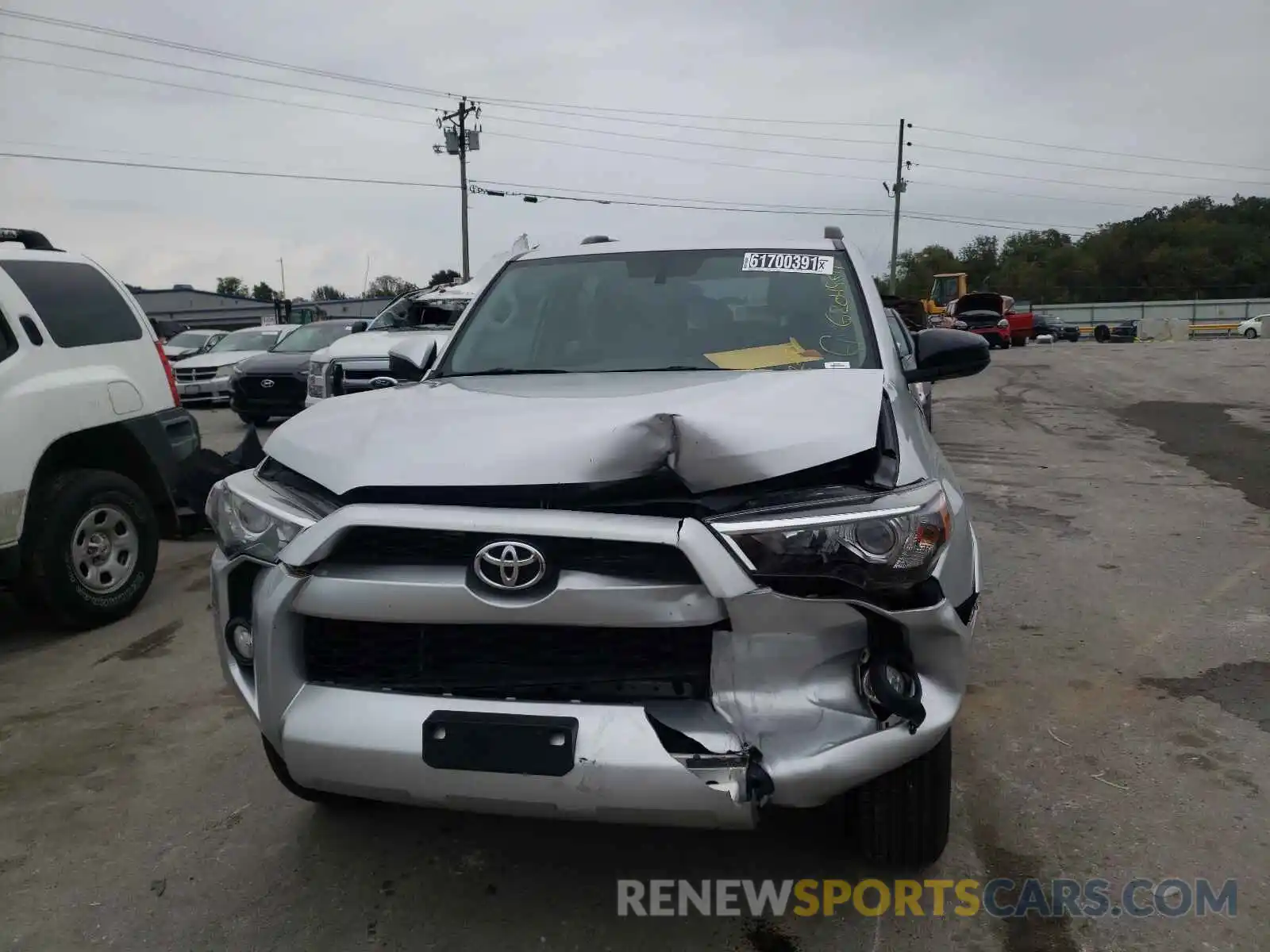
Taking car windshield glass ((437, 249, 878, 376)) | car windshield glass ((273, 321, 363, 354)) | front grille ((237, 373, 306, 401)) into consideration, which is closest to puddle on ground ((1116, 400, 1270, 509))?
car windshield glass ((437, 249, 878, 376))

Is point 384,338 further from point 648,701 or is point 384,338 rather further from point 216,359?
point 648,701

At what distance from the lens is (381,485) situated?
2270mm

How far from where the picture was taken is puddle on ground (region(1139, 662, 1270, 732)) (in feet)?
12.2

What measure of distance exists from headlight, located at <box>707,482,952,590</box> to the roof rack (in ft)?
16.4

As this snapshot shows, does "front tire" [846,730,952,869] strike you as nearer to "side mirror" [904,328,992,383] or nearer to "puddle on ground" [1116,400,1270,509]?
"side mirror" [904,328,992,383]

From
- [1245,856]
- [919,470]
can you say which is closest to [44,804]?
[919,470]

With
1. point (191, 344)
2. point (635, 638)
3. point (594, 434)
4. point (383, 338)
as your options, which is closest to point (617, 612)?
point (635, 638)

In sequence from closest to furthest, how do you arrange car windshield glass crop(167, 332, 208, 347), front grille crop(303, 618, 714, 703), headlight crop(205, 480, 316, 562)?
front grille crop(303, 618, 714, 703)
headlight crop(205, 480, 316, 562)
car windshield glass crop(167, 332, 208, 347)

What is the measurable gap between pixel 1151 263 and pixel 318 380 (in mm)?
89075

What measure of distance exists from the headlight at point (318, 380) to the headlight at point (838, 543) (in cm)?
778

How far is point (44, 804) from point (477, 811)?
6.27ft

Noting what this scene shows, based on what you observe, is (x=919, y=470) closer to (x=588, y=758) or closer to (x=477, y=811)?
(x=588, y=758)

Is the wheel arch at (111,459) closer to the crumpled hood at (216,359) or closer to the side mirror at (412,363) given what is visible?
the side mirror at (412,363)

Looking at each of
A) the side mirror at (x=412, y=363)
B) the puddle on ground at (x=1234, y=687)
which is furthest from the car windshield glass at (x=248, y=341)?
the puddle on ground at (x=1234, y=687)
